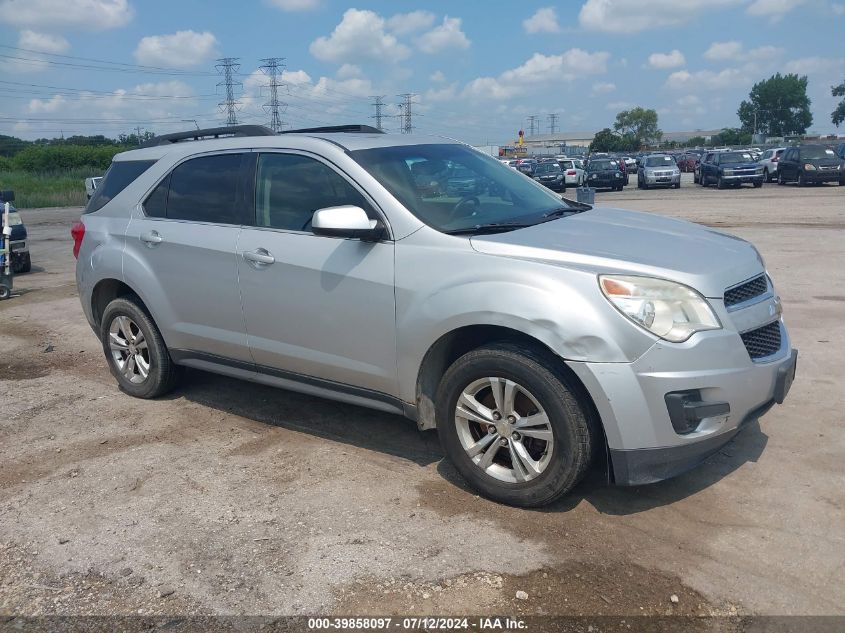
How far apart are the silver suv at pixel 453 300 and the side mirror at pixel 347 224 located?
12mm

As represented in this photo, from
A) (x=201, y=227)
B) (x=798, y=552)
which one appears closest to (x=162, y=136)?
(x=201, y=227)

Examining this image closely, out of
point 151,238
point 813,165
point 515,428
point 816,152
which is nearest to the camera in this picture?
point 515,428

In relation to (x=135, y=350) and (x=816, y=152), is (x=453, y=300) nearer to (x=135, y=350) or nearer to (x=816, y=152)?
(x=135, y=350)

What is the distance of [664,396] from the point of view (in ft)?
11.1

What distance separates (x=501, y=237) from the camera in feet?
12.9

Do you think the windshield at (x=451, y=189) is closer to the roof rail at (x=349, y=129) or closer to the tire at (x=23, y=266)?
the roof rail at (x=349, y=129)

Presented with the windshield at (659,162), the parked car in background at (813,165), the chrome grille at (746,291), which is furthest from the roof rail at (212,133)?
the windshield at (659,162)

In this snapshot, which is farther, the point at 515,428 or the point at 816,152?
the point at 816,152

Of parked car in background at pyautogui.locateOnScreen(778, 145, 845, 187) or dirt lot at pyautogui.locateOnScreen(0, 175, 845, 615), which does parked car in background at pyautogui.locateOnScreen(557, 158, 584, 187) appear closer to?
parked car in background at pyautogui.locateOnScreen(778, 145, 845, 187)

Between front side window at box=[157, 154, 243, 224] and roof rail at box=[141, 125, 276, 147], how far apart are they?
267 mm

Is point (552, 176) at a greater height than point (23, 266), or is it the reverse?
point (552, 176)

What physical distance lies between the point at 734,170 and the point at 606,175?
244 inches

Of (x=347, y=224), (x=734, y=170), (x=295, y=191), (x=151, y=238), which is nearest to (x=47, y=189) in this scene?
(x=734, y=170)

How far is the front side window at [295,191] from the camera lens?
4.45m
